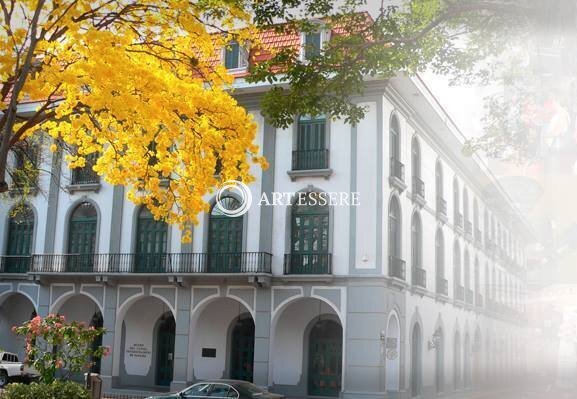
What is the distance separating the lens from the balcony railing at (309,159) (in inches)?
1079

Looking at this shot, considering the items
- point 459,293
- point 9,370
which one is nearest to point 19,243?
point 9,370

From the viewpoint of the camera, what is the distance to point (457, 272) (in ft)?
124

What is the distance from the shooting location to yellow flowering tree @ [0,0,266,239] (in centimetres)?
1266

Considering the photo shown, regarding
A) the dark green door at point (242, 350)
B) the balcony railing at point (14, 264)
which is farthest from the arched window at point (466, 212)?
the balcony railing at point (14, 264)

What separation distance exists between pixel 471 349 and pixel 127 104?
3197 cm

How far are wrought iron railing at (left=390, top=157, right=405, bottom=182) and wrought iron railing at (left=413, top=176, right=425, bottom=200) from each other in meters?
2.09

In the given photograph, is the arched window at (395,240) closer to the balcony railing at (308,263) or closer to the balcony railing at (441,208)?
the balcony railing at (308,263)

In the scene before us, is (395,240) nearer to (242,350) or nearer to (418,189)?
(418,189)

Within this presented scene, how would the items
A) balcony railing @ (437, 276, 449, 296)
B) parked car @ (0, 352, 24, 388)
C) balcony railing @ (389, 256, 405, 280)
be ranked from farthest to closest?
balcony railing @ (437, 276, 449, 296) → parked car @ (0, 352, 24, 388) → balcony railing @ (389, 256, 405, 280)

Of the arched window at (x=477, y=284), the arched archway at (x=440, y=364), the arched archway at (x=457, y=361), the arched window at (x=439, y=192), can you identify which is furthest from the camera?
the arched window at (x=477, y=284)

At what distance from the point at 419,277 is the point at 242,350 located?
7.81 meters

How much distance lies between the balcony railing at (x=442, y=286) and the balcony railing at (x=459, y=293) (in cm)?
244

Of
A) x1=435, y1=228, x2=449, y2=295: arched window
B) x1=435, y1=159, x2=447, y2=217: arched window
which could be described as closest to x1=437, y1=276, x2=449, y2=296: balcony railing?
x1=435, y1=228, x2=449, y2=295: arched window

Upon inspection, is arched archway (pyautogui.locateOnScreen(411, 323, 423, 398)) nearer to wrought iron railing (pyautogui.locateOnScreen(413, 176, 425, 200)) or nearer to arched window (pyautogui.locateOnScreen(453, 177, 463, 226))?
wrought iron railing (pyautogui.locateOnScreen(413, 176, 425, 200))
